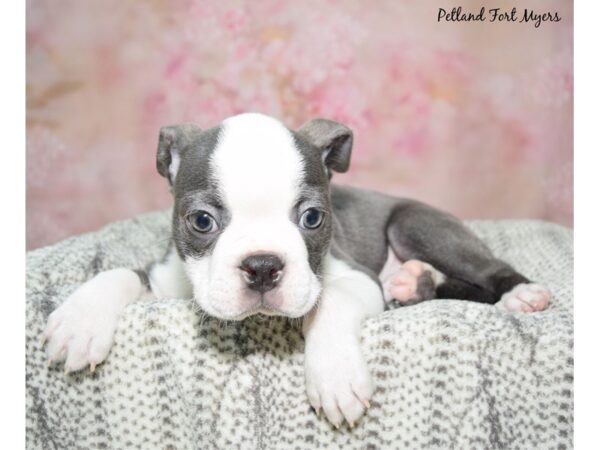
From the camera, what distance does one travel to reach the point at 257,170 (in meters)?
2.32

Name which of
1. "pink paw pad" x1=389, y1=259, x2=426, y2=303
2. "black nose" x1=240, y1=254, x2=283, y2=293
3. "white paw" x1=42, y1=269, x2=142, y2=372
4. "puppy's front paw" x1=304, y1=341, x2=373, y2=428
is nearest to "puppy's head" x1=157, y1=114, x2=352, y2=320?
"black nose" x1=240, y1=254, x2=283, y2=293

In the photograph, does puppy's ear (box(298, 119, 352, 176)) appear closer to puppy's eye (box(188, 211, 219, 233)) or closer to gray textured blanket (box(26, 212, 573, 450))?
puppy's eye (box(188, 211, 219, 233))

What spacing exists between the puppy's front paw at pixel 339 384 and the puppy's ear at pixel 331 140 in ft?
3.18

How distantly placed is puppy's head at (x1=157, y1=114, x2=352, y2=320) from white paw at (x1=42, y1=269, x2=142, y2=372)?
330 mm

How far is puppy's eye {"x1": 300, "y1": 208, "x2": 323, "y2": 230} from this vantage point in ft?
8.01

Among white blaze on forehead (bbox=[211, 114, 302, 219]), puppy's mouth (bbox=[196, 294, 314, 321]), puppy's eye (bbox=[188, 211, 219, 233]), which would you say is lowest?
puppy's mouth (bbox=[196, 294, 314, 321])

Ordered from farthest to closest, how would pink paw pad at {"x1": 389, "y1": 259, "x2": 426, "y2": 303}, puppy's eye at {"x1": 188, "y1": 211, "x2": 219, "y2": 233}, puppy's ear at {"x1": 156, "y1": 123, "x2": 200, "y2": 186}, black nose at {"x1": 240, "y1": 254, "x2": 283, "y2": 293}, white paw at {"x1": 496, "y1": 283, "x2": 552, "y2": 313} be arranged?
pink paw pad at {"x1": 389, "y1": 259, "x2": 426, "y2": 303}, white paw at {"x1": 496, "y1": 283, "x2": 552, "y2": 313}, puppy's ear at {"x1": 156, "y1": 123, "x2": 200, "y2": 186}, puppy's eye at {"x1": 188, "y1": 211, "x2": 219, "y2": 233}, black nose at {"x1": 240, "y1": 254, "x2": 283, "y2": 293}

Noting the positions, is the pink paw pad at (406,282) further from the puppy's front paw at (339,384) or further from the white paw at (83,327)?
the white paw at (83,327)

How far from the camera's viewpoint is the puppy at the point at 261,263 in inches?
85.2

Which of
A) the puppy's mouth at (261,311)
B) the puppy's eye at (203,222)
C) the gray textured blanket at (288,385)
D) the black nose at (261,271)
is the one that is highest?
the puppy's eye at (203,222)

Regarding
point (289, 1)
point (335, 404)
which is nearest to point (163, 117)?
point (289, 1)

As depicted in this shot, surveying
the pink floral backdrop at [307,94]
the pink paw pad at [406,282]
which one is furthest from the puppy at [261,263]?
the pink floral backdrop at [307,94]

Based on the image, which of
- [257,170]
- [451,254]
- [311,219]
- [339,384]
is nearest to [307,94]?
[451,254]

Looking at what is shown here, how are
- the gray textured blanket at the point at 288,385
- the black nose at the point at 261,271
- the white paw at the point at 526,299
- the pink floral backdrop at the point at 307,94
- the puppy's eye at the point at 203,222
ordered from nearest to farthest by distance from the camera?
the black nose at the point at 261,271 → the gray textured blanket at the point at 288,385 → the puppy's eye at the point at 203,222 → the white paw at the point at 526,299 → the pink floral backdrop at the point at 307,94
